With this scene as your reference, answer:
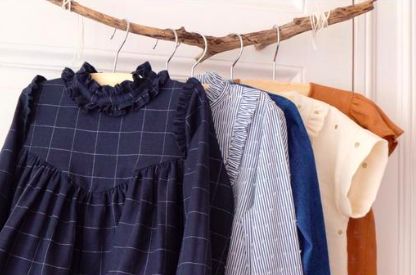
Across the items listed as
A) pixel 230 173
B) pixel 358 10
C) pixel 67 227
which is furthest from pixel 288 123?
pixel 67 227

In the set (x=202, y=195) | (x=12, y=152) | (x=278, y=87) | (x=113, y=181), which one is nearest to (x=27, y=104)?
(x=12, y=152)

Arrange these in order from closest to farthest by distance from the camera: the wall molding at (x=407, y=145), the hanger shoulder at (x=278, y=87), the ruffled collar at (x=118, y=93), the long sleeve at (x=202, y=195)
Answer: the long sleeve at (x=202, y=195) → the ruffled collar at (x=118, y=93) → the hanger shoulder at (x=278, y=87) → the wall molding at (x=407, y=145)

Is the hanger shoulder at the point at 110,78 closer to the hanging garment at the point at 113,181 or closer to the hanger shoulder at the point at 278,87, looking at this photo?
the hanging garment at the point at 113,181

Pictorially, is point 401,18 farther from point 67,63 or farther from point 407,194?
point 67,63

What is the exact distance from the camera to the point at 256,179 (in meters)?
0.70

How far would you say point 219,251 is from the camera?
2.23 feet

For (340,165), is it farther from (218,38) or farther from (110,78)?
(110,78)

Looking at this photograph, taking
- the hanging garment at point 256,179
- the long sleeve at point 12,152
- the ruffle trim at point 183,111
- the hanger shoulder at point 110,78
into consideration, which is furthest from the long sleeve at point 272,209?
the long sleeve at point 12,152

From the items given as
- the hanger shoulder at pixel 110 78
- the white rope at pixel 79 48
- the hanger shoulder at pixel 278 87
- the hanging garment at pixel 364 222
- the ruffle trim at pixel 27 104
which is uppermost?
the white rope at pixel 79 48

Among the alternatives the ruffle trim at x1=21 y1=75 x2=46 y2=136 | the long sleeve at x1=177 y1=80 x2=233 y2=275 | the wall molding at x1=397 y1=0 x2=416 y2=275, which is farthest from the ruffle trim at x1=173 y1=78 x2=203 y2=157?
the wall molding at x1=397 y1=0 x2=416 y2=275

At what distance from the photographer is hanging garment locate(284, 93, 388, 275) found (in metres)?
0.75

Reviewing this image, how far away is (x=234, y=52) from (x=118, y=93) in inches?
10.9

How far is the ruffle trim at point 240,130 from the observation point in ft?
2.34

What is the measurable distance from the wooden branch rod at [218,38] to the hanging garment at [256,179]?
0.09 meters
